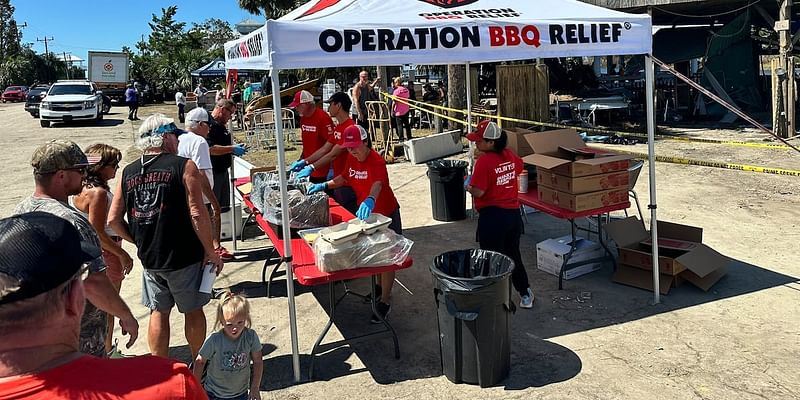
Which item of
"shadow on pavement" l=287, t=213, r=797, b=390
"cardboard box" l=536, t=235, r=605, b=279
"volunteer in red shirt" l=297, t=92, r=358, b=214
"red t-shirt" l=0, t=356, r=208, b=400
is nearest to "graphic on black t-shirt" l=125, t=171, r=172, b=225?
"shadow on pavement" l=287, t=213, r=797, b=390

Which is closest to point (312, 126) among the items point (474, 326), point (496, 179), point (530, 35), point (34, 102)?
point (496, 179)

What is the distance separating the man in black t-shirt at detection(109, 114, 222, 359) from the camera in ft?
12.6

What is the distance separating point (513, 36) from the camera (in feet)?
16.6

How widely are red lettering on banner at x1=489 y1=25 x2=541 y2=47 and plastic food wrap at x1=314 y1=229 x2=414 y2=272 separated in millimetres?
1827

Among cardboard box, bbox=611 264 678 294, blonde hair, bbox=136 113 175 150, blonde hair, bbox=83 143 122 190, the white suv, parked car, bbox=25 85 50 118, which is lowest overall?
cardboard box, bbox=611 264 678 294

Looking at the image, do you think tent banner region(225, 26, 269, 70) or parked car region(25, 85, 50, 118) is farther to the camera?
parked car region(25, 85, 50, 118)

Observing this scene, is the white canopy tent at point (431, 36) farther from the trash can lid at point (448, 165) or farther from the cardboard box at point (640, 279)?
the trash can lid at point (448, 165)

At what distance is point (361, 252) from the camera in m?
4.38

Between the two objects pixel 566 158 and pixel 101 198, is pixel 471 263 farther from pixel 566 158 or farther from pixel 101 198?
pixel 101 198

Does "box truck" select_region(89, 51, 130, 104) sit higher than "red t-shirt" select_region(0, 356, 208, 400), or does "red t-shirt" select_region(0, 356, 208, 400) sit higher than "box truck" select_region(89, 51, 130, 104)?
"box truck" select_region(89, 51, 130, 104)

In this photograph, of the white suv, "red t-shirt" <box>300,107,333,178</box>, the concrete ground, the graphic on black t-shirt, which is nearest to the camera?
the graphic on black t-shirt

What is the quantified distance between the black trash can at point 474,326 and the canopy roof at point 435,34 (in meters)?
1.71

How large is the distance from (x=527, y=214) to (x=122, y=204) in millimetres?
6239

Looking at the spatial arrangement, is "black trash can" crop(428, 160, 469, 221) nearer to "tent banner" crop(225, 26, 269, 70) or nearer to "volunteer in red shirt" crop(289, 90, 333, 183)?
"volunteer in red shirt" crop(289, 90, 333, 183)
